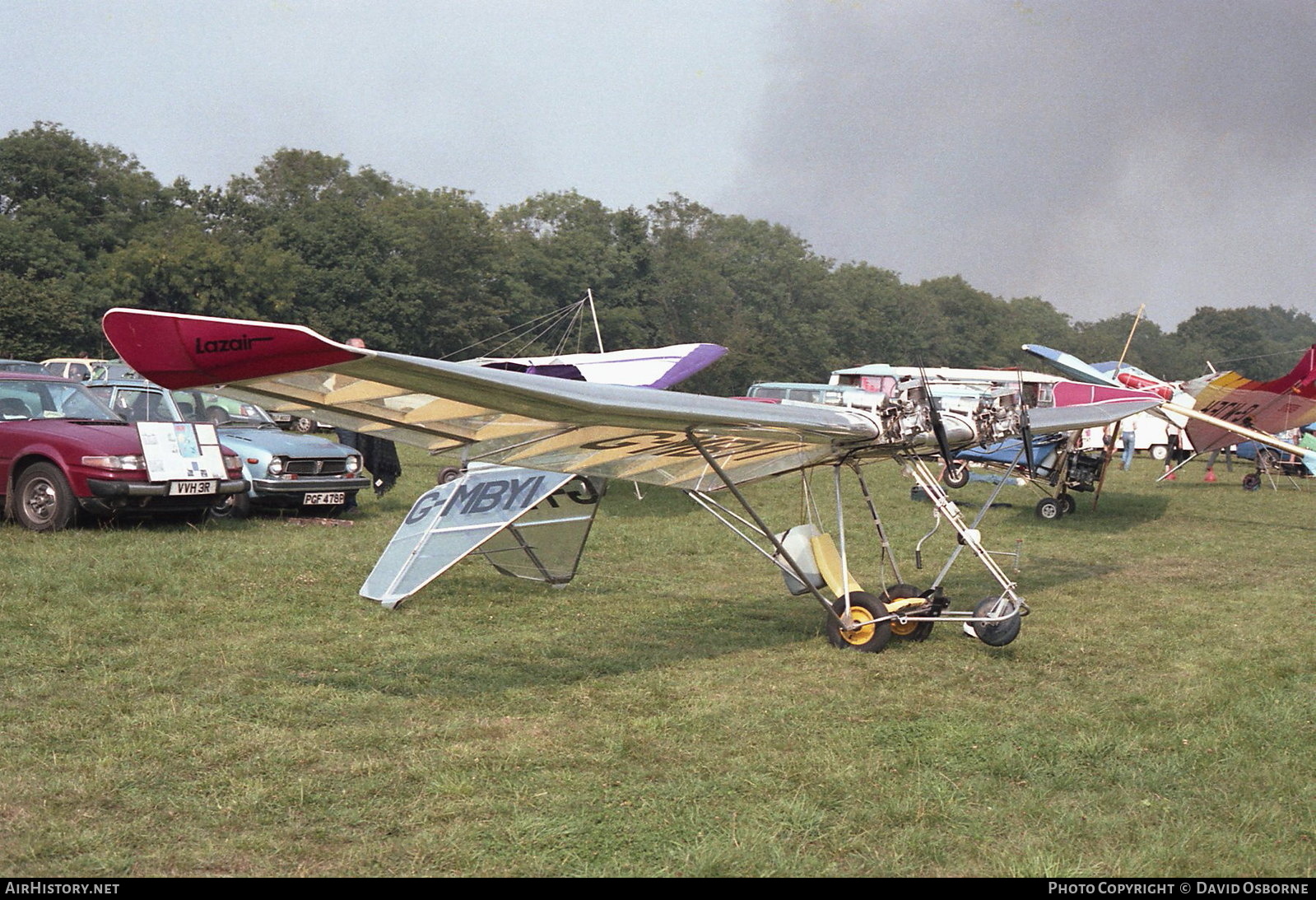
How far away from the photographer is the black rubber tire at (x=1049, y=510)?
693 inches

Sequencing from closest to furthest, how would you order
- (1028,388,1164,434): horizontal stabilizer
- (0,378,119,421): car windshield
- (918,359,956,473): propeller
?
(918,359,956,473): propeller
(1028,388,1164,434): horizontal stabilizer
(0,378,119,421): car windshield

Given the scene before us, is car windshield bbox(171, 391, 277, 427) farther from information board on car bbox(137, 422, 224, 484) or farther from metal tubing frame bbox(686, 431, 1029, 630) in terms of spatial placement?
metal tubing frame bbox(686, 431, 1029, 630)

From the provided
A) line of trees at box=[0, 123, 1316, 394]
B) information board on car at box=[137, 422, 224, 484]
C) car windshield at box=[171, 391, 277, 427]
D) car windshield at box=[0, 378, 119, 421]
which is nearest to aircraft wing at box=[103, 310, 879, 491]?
→ information board on car at box=[137, 422, 224, 484]

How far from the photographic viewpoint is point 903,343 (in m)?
69.0

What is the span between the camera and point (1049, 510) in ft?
58.0

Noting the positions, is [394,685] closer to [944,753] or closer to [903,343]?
[944,753]

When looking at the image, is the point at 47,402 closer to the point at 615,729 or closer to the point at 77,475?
the point at 77,475

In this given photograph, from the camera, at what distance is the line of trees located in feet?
168

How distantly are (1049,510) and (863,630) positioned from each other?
1104 centimetres

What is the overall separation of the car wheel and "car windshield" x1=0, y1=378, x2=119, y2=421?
99 centimetres

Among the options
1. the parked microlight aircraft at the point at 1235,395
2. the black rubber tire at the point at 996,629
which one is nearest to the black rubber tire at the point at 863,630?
the black rubber tire at the point at 996,629

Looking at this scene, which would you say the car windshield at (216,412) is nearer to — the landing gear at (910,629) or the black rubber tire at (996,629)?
the landing gear at (910,629)

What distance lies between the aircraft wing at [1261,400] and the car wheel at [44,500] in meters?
18.0
